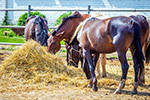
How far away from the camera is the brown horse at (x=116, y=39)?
4.82 meters

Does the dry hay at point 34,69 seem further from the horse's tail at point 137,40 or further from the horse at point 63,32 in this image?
the horse's tail at point 137,40

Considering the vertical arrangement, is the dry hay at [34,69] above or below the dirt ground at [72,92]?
above

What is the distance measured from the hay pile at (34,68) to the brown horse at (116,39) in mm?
966

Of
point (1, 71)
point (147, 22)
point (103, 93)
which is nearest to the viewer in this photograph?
point (103, 93)

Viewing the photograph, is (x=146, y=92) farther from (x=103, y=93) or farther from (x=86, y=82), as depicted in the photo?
(x=86, y=82)

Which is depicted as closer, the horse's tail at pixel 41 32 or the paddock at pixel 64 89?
the paddock at pixel 64 89

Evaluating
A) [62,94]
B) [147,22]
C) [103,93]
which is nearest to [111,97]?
[103,93]

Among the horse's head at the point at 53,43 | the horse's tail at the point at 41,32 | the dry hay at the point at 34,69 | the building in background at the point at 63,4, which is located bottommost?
the dry hay at the point at 34,69

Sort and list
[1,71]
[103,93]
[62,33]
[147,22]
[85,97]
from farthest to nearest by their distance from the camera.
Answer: [62,33] → [1,71] → [147,22] → [103,93] → [85,97]

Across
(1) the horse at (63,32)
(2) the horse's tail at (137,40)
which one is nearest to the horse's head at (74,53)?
(1) the horse at (63,32)

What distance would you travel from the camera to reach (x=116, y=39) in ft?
15.8

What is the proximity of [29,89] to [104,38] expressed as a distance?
65.8 inches

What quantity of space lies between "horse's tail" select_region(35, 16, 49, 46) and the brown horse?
222 cm

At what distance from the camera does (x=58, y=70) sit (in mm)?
6355
